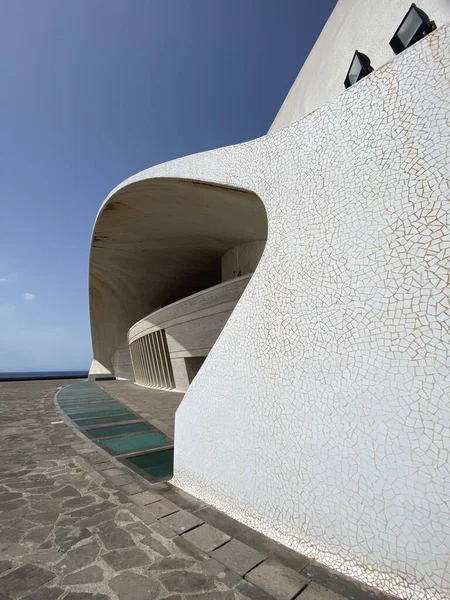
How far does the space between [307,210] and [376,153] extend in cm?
66

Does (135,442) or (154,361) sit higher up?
(154,361)

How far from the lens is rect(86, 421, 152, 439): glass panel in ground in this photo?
605cm

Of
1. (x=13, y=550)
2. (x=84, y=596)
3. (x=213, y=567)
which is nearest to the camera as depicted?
(x=84, y=596)

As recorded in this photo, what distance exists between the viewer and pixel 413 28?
331cm

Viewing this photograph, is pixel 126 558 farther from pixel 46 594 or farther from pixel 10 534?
pixel 10 534

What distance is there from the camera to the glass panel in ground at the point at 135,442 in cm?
505

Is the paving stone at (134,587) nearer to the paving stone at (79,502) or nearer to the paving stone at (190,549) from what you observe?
the paving stone at (190,549)

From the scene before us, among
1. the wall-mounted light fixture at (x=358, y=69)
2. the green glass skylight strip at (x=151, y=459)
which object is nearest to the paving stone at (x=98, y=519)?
the green glass skylight strip at (x=151, y=459)

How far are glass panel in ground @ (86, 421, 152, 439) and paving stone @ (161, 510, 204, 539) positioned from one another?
3784mm

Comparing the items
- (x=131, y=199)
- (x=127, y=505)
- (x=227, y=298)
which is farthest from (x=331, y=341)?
(x=131, y=199)

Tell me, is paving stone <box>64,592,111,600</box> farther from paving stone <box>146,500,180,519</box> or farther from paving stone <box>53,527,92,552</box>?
paving stone <box>146,500,180,519</box>

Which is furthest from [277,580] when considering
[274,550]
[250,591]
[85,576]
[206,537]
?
[85,576]

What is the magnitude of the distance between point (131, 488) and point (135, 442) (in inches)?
87.6

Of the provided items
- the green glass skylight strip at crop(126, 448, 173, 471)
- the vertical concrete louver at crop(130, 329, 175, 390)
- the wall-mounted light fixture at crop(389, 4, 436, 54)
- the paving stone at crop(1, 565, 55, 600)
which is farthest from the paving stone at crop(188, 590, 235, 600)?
the vertical concrete louver at crop(130, 329, 175, 390)
